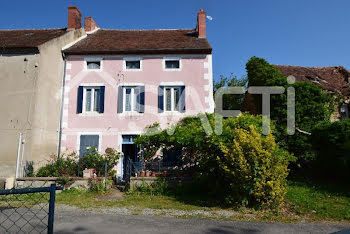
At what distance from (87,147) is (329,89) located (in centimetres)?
1349

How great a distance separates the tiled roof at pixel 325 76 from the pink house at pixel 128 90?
6525 millimetres

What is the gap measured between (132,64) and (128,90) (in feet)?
4.59

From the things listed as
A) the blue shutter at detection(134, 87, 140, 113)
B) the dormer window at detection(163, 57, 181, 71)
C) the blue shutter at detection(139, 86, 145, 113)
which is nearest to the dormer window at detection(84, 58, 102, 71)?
the blue shutter at detection(134, 87, 140, 113)

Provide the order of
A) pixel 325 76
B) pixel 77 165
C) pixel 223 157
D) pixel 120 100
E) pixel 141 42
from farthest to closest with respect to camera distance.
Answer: pixel 325 76
pixel 141 42
pixel 120 100
pixel 77 165
pixel 223 157

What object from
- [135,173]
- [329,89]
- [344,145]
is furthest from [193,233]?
[329,89]

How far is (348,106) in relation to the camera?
14.6m

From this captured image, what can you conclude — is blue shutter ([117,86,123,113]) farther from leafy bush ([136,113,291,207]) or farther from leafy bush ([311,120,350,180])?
leafy bush ([311,120,350,180])

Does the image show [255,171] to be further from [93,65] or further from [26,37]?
[26,37]

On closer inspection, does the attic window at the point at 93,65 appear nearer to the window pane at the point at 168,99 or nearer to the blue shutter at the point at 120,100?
the blue shutter at the point at 120,100

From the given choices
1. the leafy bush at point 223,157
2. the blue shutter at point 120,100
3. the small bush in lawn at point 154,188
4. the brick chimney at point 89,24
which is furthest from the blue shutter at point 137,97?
the brick chimney at point 89,24

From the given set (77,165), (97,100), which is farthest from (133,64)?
(77,165)

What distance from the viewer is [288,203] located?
7105 mm

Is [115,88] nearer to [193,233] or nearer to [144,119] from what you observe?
[144,119]

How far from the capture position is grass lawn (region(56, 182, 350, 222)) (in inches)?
243
